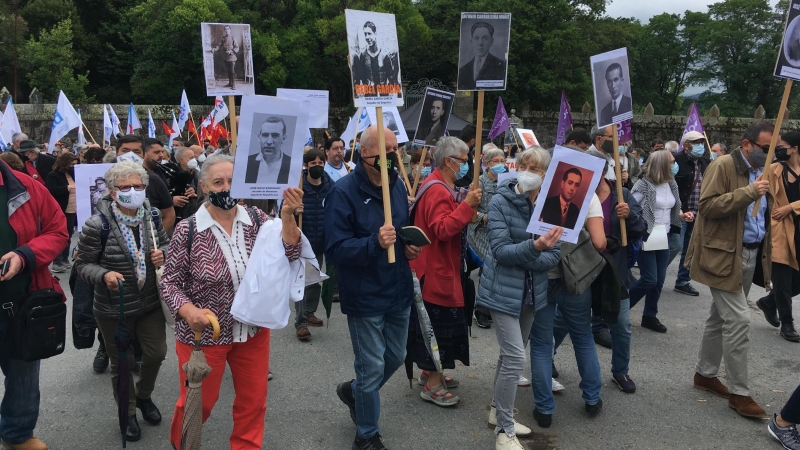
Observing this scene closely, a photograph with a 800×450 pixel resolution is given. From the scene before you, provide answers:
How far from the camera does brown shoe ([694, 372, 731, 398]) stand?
190 inches

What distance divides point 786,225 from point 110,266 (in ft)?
19.5

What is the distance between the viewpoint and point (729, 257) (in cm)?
451

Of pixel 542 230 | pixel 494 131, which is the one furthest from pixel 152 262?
pixel 494 131

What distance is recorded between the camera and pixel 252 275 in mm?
3189

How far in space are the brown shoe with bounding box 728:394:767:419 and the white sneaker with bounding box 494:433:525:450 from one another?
1.84m

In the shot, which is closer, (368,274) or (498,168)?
(368,274)

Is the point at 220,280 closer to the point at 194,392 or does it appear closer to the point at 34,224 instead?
the point at 194,392

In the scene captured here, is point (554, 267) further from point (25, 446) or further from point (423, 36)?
point (423, 36)

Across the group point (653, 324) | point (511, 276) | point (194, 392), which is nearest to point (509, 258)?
point (511, 276)

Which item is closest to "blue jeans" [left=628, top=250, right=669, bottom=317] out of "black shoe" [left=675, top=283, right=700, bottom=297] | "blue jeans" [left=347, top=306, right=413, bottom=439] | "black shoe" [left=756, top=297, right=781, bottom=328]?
"black shoe" [left=756, top=297, right=781, bottom=328]

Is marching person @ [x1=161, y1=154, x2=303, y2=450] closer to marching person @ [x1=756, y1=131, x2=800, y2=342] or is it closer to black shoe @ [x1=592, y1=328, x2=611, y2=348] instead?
black shoe @ [x1=592, y1=328, x2=611, y2=348]

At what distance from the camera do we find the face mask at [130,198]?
3916 millimetres

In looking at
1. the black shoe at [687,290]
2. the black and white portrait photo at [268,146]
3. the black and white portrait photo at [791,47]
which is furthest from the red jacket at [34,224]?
the black shoe at [687,290]

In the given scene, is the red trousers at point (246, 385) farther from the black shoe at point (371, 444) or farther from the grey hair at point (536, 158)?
the grey hair at point (536, 158)
